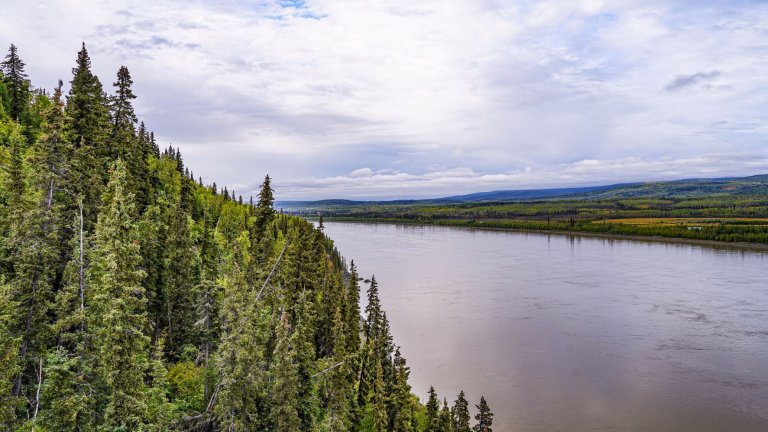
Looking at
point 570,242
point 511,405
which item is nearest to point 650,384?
point 511,405

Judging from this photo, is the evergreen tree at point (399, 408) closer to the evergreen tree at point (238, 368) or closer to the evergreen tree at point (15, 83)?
the evergreen tree at point (238, 368)

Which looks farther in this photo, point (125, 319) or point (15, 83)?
→ point (15, 83)

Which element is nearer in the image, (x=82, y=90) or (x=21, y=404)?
(x=21, y=404)

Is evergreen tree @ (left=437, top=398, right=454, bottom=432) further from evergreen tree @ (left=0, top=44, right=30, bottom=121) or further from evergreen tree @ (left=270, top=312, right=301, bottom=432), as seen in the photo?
evergreen tree @ (left=0, top=44, right=30, bottom=121)

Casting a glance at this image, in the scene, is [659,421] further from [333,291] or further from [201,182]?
[201,182]

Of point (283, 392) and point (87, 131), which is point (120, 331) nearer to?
point (283, 392)

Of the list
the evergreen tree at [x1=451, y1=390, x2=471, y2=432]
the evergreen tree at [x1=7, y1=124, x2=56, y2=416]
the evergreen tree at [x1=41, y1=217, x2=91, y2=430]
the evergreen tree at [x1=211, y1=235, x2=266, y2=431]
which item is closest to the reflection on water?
the evergreen tree at [x1=451, y1=390, x2=471, y2=432]

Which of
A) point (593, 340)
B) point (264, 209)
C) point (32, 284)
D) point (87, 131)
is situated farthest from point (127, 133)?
point (593, 340)

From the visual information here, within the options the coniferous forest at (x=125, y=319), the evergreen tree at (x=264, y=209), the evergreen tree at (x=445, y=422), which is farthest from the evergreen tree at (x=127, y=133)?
the evergreen tree at (x=445, y=422)
